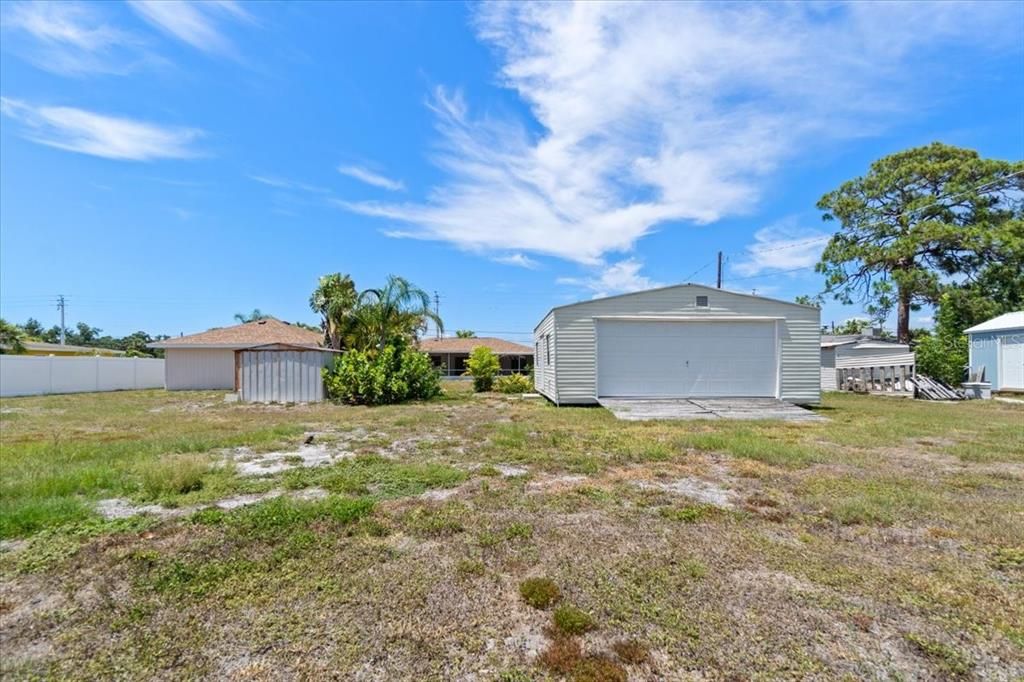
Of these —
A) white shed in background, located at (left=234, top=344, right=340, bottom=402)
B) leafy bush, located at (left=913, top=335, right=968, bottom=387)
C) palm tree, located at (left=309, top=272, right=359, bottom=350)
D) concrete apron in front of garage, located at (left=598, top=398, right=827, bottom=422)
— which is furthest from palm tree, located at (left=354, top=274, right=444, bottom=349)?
leafy bush, located at (left=913, top=335, right=968, bottom=387)

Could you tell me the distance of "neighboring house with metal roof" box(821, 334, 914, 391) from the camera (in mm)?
17750

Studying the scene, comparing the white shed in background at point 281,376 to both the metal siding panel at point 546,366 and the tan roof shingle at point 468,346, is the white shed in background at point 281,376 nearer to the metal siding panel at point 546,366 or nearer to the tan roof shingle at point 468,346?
the metal siding panel at point 546,366

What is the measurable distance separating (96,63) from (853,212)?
28.0m

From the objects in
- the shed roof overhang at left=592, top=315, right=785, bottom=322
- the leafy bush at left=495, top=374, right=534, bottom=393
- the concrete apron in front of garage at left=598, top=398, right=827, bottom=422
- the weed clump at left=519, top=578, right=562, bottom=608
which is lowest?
the leafy bush at left=495, top=374, right=534, bottom=393

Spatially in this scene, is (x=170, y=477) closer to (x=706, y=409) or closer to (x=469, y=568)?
(x=469, y=568)

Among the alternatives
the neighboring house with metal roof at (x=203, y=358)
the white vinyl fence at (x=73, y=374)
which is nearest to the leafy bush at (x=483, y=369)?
the neighboring house with metal roof at (x=203, y=358)

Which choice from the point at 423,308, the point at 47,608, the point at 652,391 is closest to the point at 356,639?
the point at 47,608

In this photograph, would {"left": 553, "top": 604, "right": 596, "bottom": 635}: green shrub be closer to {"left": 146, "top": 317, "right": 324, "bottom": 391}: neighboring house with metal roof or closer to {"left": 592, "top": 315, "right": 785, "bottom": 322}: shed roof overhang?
{"left": 592, "top": 315, "right": 785, "bottom": 322}: shed roof overhang

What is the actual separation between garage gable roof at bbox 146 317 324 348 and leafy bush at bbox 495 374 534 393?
7.70 metres

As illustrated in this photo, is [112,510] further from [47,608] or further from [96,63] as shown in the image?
[96,63]

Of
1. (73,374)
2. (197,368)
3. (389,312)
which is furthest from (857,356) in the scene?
(73,374)

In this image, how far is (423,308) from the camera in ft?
52.9

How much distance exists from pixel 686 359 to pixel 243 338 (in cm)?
1888

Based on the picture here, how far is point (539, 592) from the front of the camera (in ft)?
8.34
